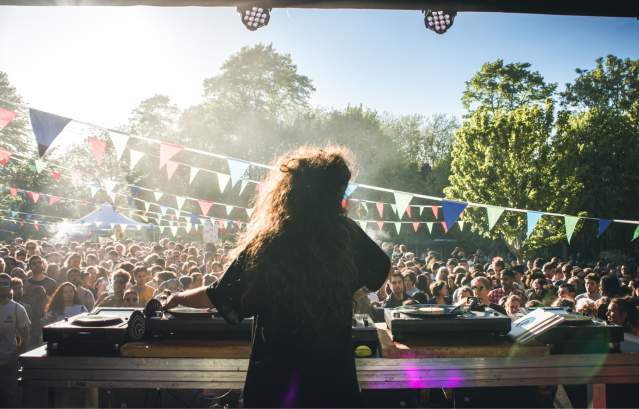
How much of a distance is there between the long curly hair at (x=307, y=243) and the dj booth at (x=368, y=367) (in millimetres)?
718

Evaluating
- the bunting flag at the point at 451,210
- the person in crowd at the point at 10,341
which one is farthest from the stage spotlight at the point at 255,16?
the bunting flag at the point at 451,210

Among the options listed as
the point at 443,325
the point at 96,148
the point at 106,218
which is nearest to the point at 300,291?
the point at 443,325

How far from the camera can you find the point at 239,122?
35469mm

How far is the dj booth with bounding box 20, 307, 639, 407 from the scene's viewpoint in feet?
7.84

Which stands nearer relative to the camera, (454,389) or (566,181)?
(454,389)

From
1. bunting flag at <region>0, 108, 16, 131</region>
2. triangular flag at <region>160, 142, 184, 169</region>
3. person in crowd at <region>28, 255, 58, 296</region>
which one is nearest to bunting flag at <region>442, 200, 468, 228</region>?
triangular flag at <region>160, 142, 184, 169</region>

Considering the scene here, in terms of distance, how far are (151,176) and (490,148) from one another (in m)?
23.0

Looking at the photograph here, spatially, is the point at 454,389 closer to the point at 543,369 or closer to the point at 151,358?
the point at 543,369

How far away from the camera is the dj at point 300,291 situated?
1801mm

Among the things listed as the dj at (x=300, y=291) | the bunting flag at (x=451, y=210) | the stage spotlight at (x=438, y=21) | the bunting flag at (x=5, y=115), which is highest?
the stage spotlight at (x=438, y=21)

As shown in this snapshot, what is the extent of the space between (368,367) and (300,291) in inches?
32.8

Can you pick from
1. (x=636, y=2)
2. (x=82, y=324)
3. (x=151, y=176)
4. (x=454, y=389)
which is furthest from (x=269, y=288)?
(x=151, y=176)

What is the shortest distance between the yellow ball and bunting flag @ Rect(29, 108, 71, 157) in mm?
5359

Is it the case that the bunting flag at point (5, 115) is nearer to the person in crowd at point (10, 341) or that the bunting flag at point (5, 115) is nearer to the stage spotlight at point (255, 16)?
the person in crowd at point (10, 341)
